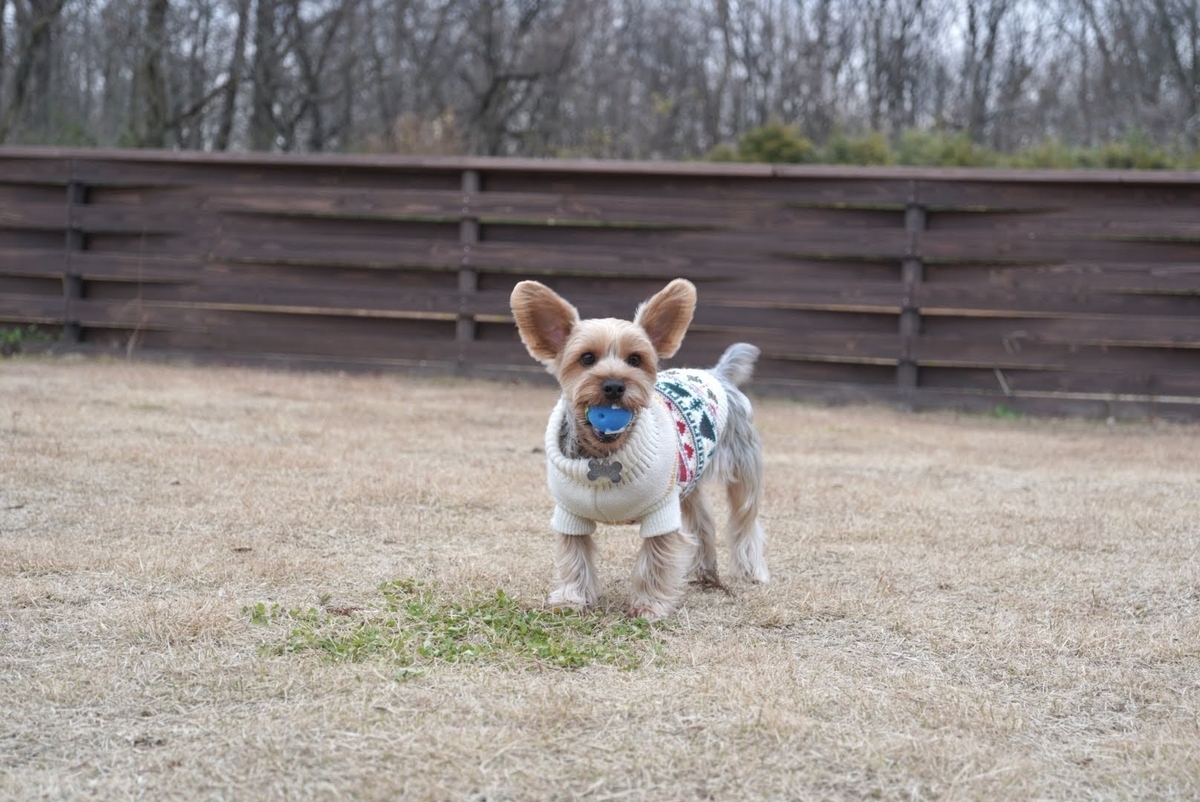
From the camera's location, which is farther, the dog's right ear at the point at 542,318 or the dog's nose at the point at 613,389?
the dog's right ear at the point at 542,318

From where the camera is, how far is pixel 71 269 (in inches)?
412

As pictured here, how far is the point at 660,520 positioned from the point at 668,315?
65cm

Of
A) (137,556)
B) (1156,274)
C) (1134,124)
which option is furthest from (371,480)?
(1134,124)

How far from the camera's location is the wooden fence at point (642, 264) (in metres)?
9.34

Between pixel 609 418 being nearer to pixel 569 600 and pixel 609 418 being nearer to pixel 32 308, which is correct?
pixel 569 600

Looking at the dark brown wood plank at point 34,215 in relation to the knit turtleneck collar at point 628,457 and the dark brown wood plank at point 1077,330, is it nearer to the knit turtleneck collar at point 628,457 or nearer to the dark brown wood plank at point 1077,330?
the dark brown wood plank at point 1077,330

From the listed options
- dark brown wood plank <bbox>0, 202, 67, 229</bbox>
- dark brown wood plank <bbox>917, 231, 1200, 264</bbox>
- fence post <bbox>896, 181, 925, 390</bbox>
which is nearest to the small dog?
fence post <bbox>896, 181, 925, 390</bbox>

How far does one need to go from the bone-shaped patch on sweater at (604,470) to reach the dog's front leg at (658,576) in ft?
0.97

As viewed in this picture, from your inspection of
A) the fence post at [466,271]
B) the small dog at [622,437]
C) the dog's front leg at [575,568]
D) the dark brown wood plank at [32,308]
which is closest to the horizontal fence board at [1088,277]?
the fence post at [466,271]

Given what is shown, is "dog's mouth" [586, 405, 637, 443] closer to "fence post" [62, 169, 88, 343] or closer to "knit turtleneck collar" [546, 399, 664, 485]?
"knit turtleneck collar" [546, 399, 664, 485]

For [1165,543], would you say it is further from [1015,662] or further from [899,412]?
[899,412]

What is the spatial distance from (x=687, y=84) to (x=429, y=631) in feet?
59.2

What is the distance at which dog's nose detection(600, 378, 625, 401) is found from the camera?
11.4 feet

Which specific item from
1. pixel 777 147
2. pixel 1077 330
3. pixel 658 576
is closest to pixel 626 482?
pixel 658 576
